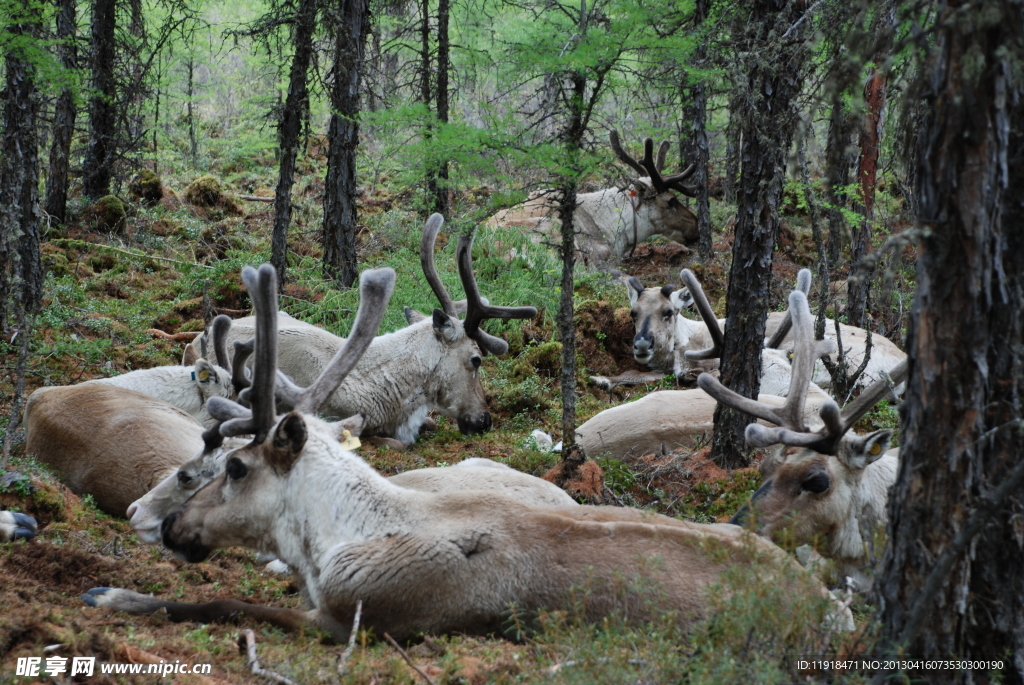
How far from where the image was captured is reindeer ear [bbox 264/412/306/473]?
16.3ft

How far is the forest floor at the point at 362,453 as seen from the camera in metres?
3.86

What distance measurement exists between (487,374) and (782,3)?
20.7 ft

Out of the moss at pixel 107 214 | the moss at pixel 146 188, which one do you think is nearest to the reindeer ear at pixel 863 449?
the moss at pixel 107 214

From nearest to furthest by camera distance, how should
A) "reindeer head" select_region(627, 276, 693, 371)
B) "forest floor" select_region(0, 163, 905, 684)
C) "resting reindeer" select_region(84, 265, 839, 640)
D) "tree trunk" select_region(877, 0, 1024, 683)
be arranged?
"tree trunk" select_region(877, 0, 1024, 683) < "forest floor" select_region(0, 163, 905, 684) < "resting reindeer" select_region(84, 265, 839, 640) < "reindeer head" select_region(627, 276, 693, 371)

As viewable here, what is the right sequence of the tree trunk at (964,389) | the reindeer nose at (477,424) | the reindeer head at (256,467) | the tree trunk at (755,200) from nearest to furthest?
the tree trunk at (964,389)
the reindeer head at (256,467)
the tree trunk at (755,200)
the reindeer nose at (477,424)

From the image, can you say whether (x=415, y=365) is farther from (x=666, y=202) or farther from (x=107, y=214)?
(x=107, y=214)

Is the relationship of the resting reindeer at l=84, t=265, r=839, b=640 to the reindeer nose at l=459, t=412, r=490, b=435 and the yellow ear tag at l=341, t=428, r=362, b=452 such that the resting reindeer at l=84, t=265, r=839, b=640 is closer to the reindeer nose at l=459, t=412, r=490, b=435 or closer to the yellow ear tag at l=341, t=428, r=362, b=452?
the yellow ear tag at l=341, t=428, r=362, b=452

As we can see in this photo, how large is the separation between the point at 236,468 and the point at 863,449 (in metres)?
4.07

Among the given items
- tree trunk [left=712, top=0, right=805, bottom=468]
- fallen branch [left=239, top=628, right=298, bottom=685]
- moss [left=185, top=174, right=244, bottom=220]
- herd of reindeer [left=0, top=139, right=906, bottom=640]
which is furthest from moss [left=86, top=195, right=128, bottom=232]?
fallen branch [left=239, top=628, right=298, bottom=685]

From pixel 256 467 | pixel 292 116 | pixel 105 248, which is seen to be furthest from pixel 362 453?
pixel 105 248

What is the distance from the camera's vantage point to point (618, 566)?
4.47 m

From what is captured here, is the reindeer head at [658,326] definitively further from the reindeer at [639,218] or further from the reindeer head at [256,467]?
the reindeer head at [256,467]

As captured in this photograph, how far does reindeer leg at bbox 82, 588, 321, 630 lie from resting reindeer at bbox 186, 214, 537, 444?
14.8 ft

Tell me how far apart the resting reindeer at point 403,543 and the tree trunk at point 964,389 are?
2.33ft
